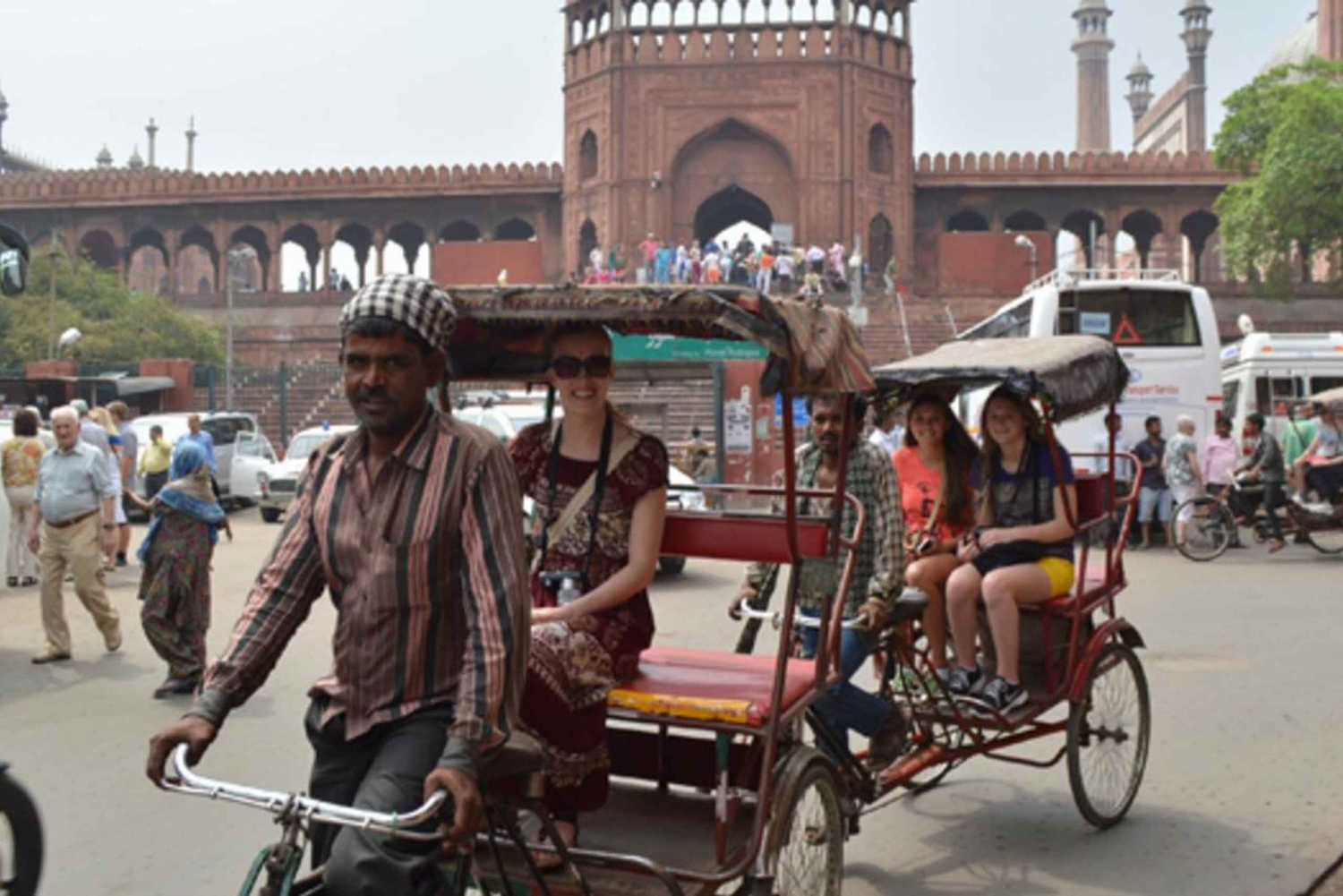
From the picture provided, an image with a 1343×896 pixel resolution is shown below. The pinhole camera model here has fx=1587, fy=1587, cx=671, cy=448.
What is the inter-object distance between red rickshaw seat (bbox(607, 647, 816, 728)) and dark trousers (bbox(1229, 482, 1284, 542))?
11522 mm

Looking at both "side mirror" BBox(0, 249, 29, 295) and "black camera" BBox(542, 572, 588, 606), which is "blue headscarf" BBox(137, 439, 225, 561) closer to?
"side mirror" BBox(0, 249, 29, 295)

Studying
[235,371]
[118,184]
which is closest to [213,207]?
[118,184]

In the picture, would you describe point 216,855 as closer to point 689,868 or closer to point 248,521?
point 689,868

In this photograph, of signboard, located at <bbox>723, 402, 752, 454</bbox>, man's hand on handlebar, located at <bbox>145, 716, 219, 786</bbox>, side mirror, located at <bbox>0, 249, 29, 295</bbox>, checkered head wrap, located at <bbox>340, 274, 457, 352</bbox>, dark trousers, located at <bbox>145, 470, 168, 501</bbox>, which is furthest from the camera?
signboard, located at <bbox>723, 402, 752, 454</bbox>

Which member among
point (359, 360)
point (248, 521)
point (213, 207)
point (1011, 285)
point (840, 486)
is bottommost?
point (248, 521)

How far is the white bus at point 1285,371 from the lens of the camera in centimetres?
1909

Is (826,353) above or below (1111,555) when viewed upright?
above

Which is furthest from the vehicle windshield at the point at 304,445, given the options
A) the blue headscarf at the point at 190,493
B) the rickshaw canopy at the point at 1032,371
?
the rickshaw canopy at the point at 1032,371

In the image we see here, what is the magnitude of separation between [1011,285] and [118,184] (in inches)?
1039

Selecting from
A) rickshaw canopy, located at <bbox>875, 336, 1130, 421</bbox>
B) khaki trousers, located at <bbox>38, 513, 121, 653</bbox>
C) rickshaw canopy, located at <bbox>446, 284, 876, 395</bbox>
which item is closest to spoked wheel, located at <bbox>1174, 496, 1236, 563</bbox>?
rickshaw canopy, located at <bbox>875, 336, 1130, 421</bbox>

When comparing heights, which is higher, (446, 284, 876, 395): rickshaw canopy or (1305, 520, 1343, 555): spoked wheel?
(446, 284, 876, 395): rickshaw canopy

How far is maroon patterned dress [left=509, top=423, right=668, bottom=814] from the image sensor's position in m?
3.14

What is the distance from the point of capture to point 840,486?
147 inches

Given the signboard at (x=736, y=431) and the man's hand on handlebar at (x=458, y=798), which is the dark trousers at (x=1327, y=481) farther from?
the man's hand on handlebar at (x=458, y=798)
